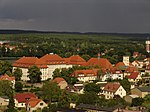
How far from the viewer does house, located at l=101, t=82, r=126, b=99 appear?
1183 inches

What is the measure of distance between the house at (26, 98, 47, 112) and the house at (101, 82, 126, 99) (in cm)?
619

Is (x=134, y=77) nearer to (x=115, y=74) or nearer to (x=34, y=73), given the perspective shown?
(x=115, y=74)

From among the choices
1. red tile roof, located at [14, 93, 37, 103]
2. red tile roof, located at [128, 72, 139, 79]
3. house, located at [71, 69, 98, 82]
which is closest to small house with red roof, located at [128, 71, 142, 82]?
red tile roof, located at [128, 72, 139, 79]

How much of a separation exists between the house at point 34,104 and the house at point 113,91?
619cm

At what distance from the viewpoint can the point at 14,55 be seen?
67.1 metres

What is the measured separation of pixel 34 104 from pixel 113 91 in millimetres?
7146

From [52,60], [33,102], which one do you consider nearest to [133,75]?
[52,60]

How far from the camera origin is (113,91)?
1182 inches

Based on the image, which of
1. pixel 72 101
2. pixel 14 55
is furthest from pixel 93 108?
pixel 14 55

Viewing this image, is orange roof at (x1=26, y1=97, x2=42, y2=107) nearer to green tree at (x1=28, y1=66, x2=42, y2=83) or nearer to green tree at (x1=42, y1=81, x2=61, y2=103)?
green tree at (x1=42, y1=81, x2=61, y2=103)

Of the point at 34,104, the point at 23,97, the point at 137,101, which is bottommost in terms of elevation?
the point at 34,104

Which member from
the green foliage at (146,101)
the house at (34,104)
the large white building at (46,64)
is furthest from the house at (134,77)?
the house at (34,104)

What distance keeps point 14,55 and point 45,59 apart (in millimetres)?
24328

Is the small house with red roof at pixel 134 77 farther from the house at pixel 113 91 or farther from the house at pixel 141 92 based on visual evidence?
the house at pixel 113 91
